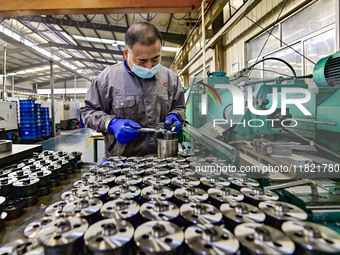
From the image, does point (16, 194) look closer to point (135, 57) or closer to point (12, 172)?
point (12, 172)

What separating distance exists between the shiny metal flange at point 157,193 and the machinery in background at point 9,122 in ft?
19.7

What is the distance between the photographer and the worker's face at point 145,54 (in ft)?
3.98

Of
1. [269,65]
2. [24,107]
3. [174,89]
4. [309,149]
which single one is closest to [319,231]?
[309,149]

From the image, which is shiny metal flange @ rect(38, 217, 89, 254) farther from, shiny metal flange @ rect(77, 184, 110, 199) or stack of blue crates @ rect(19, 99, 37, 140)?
stack of blue crates @ rect(19, 99, 37, 140)

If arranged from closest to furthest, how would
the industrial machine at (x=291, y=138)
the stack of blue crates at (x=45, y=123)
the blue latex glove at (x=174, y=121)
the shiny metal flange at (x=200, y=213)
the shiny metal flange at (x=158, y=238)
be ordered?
the shiny metal flange at (x=158, y=238) → the shiny metal flange at (x=200, y=213) → the industrial machine at (x=291, y=138) → the blue latex glove at (x=174, y=121) → the stack of blue crates at (x=45, y=123)

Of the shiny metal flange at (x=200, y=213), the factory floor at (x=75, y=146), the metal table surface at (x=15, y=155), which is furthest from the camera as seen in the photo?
the factory floor at (x=75, y=146)

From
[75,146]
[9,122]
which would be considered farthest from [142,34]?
[9,122]

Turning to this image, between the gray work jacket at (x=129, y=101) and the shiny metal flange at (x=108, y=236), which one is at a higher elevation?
the gray work jacket at (x=129, y=101)

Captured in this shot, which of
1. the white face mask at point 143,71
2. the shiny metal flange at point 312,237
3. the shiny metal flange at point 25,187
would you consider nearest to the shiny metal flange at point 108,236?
the shiny metal flange at point 312,237

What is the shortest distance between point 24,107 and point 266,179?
23.2ft

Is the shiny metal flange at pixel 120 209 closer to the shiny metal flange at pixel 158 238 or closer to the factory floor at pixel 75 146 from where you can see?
the shiny metal flange at pixel 158 238

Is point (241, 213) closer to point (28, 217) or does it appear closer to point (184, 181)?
point (184, 181)

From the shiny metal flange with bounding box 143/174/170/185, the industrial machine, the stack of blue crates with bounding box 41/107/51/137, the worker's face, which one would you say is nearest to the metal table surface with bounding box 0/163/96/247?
the shiny metal flange with bounding box 143/174/170/185

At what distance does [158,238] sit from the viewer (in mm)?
A: 395
